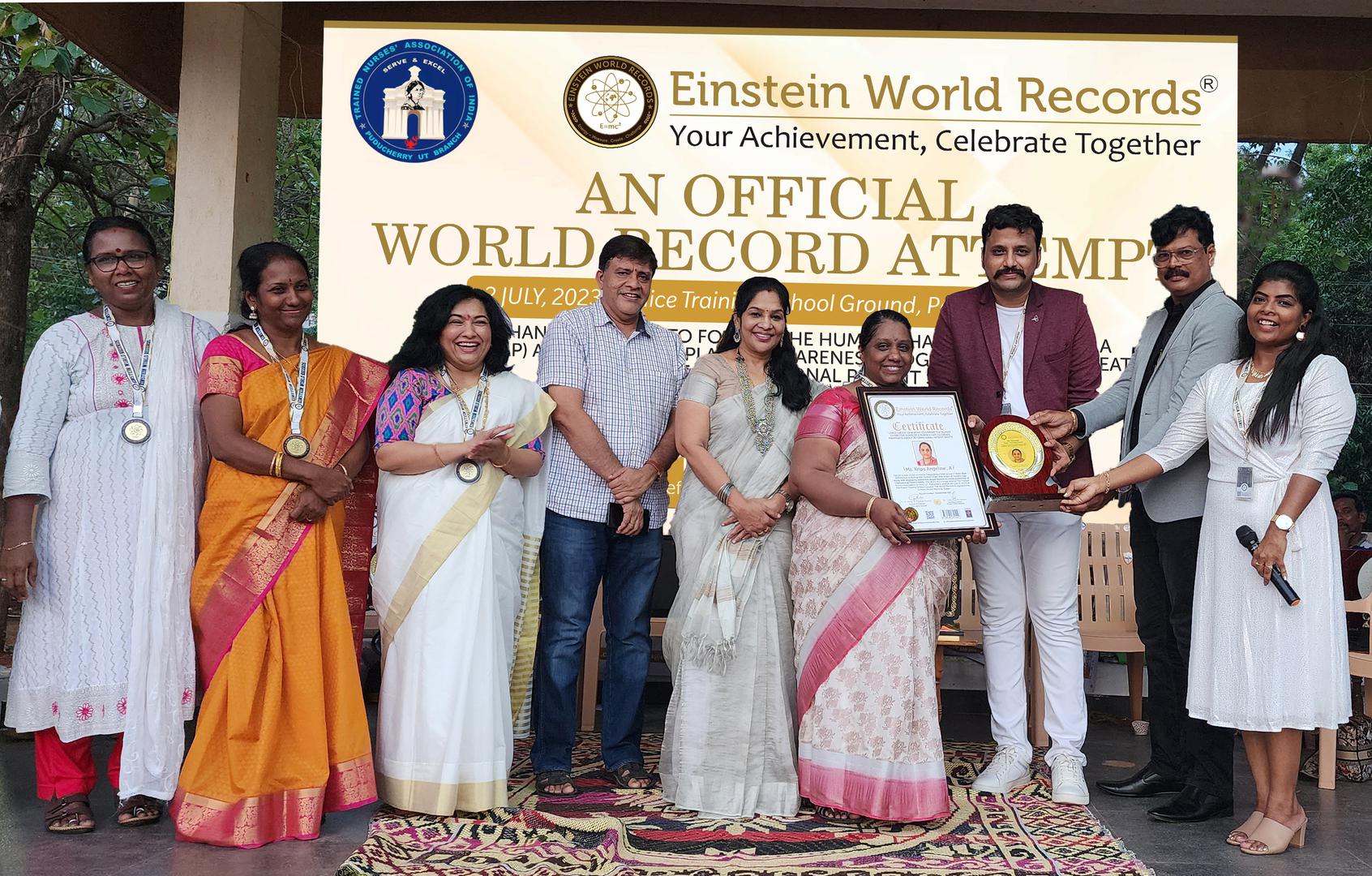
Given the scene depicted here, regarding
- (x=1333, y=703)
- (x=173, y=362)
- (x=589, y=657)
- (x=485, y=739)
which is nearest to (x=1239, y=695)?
(x=1333, y=703)

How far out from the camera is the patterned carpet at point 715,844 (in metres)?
3.06

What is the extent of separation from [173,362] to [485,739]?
1527 mm

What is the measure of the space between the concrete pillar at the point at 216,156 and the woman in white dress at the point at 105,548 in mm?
2056

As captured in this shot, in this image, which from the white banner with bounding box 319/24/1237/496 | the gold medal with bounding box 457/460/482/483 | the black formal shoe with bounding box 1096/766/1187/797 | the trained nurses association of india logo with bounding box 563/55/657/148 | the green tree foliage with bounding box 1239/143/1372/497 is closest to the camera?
the gold medal with bounding box 457/460/482/483

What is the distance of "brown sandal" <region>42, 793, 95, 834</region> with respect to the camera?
133 inches

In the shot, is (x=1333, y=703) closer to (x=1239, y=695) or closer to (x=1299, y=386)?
(x=1239, y=695)

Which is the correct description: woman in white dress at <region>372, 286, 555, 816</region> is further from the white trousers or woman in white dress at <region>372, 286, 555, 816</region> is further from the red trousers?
the white trousers

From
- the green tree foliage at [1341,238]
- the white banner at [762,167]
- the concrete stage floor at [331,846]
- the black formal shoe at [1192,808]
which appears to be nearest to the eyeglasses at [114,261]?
the concrete stage floor at [331,846]

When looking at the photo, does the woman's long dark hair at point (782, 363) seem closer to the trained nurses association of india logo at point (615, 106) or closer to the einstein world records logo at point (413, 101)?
the trained nurses association of india logo at point (615, 106)

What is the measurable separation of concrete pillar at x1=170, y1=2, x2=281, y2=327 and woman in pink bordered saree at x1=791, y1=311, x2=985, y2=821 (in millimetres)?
3388

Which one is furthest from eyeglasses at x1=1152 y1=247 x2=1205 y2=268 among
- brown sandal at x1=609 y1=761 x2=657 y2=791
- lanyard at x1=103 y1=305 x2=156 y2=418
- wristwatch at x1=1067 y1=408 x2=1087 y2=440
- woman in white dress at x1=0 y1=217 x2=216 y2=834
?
lanyard at x1=103 y1=305 x2=156 y2=418

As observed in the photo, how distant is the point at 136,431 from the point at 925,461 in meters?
2.43

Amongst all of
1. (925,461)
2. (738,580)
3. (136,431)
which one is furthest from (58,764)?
(925,461)

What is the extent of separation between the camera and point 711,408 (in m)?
3.71
